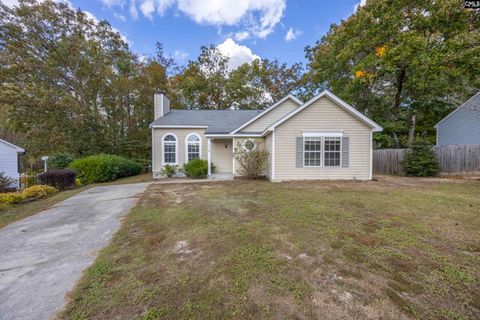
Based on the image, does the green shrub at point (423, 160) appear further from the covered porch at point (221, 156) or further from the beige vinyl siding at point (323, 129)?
the covered porch at point (221, 156)

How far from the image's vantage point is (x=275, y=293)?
238 cm

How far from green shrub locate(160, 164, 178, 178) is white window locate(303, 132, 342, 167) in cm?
867

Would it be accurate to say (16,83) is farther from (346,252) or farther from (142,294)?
(346,252)

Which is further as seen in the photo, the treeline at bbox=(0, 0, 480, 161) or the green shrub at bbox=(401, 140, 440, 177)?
the treeline at bbox=(0, 0, 480, 161)

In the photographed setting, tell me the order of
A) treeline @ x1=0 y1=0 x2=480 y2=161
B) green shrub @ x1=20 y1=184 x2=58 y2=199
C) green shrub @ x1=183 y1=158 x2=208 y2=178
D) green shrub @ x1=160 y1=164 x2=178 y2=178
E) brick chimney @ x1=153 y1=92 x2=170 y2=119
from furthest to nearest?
1. brick chimney @ x1=153 y1=92 x2=170 y2=119
2. green shrub @ x1=160 y1=164 x2=178 y2=178
3. treeline @ x1=0 y1=0 x2=480 y2=161
4. green shrub @ x1=183 y1=158 x2=208 y2=178
5. green shrub @ x1=20 y1=184 x2=58 y2=199

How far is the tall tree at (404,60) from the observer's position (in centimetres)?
1240

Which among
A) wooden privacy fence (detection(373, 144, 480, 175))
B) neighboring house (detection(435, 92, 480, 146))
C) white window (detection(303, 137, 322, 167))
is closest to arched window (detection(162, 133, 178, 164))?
white window (detection(303, 137, 322, 167))

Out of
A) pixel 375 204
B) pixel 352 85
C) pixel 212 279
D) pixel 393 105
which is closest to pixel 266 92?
pixel 352 85

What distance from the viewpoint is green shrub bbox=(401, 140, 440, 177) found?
12055 mm

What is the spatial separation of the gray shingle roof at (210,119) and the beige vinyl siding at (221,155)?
Result: 1005 mm

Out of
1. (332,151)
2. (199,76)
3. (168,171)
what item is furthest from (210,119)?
(199,76)

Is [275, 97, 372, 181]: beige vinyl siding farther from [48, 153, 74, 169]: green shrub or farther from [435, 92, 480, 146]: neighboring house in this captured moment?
[48, 153, 74, 169]: green shrub

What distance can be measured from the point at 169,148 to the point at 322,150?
9.97 meters

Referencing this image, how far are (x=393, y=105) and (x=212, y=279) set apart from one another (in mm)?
21696
